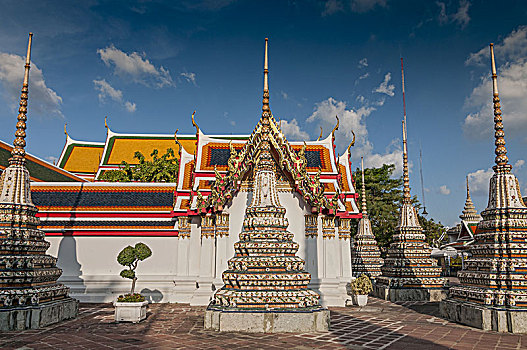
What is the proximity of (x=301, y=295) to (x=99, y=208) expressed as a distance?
11.2 metres

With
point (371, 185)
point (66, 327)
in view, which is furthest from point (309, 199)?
point (371, 185)

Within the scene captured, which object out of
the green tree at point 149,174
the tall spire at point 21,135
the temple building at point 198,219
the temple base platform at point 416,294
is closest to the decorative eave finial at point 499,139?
the temple building at point 198,219

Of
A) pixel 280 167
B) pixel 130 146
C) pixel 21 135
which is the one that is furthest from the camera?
pixel 130 146

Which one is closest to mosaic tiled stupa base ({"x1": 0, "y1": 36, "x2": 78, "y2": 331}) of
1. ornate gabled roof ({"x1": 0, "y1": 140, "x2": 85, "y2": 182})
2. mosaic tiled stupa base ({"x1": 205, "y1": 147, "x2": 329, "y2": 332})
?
mosaic tiled stupa base ({"x1": 205, "y1": 147, "x2": 329, "y2": 332})

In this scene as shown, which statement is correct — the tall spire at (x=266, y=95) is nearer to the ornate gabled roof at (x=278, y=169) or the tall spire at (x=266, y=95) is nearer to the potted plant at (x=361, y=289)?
the ornate gabled roof at (x=278, y=169)

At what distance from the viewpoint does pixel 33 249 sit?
34.6 feet

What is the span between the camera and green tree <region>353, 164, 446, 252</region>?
35.6m

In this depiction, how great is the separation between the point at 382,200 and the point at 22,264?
34121mm

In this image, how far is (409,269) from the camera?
1588 centimetres

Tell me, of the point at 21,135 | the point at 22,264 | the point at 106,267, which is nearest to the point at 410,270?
the point at 106,267

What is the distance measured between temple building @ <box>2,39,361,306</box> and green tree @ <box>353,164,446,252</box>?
18926 mm

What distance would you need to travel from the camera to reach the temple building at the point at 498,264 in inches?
360

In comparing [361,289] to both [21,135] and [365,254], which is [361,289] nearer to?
[365,254]

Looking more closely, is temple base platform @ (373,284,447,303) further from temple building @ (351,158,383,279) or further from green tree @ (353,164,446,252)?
green tree @ (353,164,446,252)
